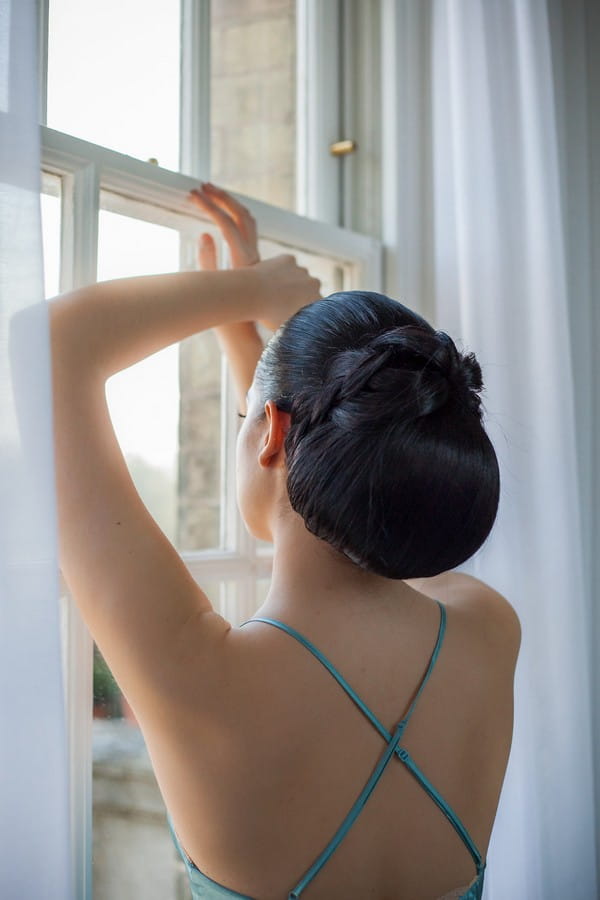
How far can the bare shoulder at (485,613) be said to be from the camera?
1.00 meters

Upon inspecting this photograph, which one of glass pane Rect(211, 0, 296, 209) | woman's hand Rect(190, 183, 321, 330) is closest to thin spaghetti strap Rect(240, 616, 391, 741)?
woman's hand Rect(190, 183, 321, 330)

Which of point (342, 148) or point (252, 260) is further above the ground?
point (342, 148)

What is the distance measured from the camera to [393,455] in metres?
0.77

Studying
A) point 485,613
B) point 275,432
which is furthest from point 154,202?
point 485,613

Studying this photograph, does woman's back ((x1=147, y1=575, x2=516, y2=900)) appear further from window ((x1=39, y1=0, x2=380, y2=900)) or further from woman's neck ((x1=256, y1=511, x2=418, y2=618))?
window ((x1=39, y1=0, x2=380, y2=900))

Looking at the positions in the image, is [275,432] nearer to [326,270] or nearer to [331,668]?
[331,668]

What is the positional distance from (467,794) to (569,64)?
1475mm

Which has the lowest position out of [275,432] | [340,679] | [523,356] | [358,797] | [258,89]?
[358,797]

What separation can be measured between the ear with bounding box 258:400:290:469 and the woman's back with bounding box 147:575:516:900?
0.55ft

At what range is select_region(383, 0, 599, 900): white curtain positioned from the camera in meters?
1.51

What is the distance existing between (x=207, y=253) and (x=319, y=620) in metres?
0.66

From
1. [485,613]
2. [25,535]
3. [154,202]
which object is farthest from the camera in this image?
[154,202]

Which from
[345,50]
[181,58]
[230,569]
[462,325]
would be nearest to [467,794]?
[230,569]

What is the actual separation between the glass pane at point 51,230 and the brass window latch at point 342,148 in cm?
73
